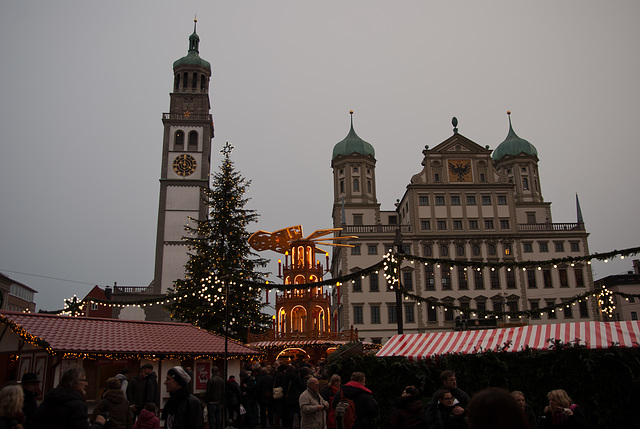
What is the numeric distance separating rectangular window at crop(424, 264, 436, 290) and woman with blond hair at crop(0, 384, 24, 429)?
45.0 m

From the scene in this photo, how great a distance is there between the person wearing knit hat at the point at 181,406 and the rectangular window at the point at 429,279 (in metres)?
44.0

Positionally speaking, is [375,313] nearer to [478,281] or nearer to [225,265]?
[478,281]

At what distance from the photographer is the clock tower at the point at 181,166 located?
145ft

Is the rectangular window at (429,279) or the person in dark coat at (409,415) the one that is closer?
the person in dark coat at (409,415)

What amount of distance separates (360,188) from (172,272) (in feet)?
73.6

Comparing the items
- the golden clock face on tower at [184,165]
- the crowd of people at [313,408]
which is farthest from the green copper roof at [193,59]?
the crowd of people at [313,408]

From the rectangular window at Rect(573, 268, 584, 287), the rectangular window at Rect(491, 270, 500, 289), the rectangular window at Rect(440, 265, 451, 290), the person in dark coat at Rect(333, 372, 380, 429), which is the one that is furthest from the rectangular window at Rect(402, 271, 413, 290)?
the person in dark coat at Rect(333, 372, 380, 429)

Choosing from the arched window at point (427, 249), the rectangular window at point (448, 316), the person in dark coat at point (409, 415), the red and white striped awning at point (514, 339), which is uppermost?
the arched window at point (427, 249)

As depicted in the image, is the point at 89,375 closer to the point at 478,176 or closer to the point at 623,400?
the point at 623,400

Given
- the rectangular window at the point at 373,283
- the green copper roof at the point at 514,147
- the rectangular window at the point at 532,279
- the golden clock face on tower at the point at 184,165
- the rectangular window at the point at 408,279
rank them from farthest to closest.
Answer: the green copper roof at the point at 514,147 → the rectangular window at the point at 532,279 → the rectangular window at the point at 408,279 → the rectangular window at the point at 373,283 → the golden clock face on tower at the point at 184,165

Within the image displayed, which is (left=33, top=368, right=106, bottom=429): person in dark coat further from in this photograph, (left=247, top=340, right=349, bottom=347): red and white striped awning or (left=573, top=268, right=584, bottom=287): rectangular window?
(left=573, top=268, right=584, bottom=287): rectangular window

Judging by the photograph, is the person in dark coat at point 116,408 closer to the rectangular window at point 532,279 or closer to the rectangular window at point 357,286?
the rectangular window at point 357,286

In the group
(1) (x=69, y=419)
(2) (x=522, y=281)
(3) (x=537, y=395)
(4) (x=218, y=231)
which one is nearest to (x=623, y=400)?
(3) (x=537, y=395)

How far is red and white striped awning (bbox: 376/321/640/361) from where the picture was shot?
11.8 metres
